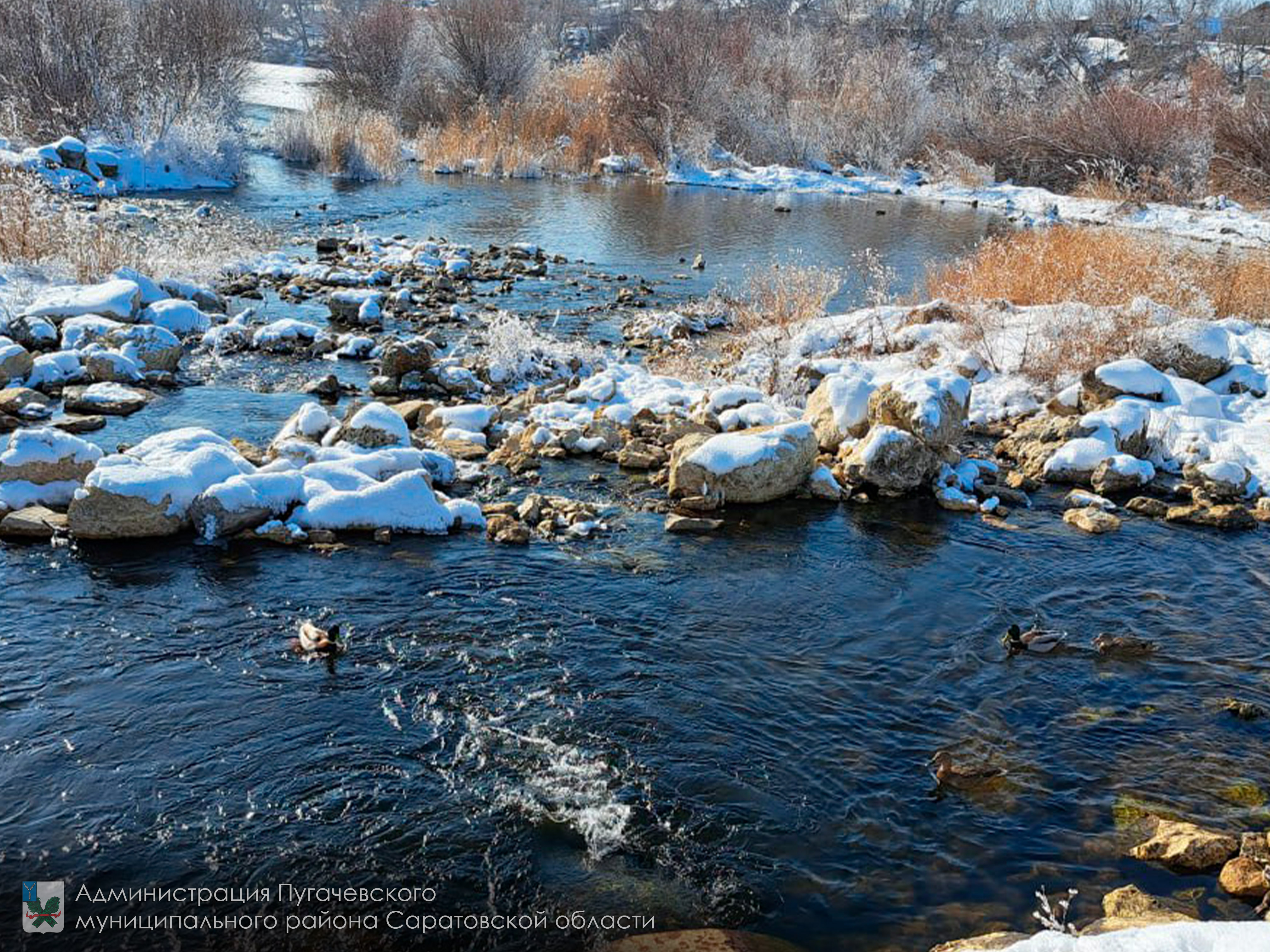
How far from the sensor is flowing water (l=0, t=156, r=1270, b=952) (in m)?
5.03

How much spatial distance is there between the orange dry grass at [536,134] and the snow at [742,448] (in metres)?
26.4

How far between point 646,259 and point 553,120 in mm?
17419

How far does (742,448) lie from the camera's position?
32.7 feet

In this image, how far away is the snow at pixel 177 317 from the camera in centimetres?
1440

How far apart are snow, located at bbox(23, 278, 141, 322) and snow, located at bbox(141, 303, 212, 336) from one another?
0.22 metres

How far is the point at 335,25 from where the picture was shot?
44781 millimetres

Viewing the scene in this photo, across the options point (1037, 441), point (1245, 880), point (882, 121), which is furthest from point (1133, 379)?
point (882, 121)

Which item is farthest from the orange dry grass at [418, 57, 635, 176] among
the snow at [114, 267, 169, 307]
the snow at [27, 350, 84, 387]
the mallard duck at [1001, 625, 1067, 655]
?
the mallard duck at [1001, 625, 1067, 655]

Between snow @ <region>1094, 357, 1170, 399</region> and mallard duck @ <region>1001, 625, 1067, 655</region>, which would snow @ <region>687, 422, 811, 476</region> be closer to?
mallard duck @ <region>1001, 625, 1067, 655</region>

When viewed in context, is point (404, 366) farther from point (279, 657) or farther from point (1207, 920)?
point (1207, 920)

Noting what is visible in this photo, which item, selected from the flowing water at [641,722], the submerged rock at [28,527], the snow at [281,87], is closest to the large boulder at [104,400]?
the submerged rock at [28,527]

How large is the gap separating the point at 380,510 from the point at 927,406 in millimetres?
5656

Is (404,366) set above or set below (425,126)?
below

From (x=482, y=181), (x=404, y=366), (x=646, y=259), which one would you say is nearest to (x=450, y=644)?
(x=404, y=366)
